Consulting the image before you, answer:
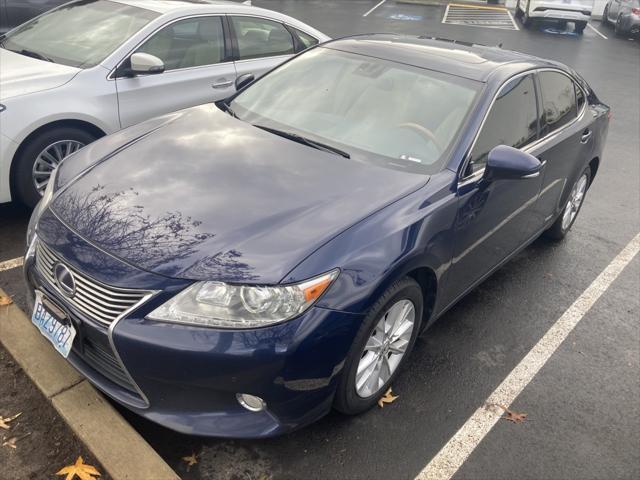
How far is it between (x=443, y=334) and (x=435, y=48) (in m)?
1.83

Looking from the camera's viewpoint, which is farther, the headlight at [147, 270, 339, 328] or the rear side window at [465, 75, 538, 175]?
the rear side window at [465, 75, 538, 175]

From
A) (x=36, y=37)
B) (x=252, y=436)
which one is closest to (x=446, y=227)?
(x=252, y=436)

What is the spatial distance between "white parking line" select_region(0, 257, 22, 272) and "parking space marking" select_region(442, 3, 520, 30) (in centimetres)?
1803

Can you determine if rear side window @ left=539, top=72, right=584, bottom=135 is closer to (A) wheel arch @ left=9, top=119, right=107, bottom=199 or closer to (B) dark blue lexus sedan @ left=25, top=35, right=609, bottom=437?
(B) dark blue lexus sedan @ left=25, top=35, right=609, bottom=437

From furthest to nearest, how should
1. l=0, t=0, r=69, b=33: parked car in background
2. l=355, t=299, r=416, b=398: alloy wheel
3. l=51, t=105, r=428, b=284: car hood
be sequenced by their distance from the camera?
1. l=0, t=0, r=69, b=33: parked car in background
2. l=355, t=299, r=416, b=398: alloy wheel
3. l=51, t=105, r=428, b=284: car hood

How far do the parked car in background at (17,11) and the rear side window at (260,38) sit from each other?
10.6ft

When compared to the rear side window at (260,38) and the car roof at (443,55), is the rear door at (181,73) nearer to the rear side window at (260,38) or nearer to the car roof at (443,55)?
the rear side window at (260,38)

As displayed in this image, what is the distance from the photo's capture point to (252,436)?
91.3 inches

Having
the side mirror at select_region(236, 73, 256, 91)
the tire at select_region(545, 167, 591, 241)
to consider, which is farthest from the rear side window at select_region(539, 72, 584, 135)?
the side mirror at select_region(236, 73, 256, 91)

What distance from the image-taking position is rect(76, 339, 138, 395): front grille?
2374 mm

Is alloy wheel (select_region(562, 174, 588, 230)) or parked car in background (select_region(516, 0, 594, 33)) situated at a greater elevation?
alloy wheel (select_region(562, 174, 588, 230))

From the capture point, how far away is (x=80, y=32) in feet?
15.9

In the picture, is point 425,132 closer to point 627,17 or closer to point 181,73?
point 181,73

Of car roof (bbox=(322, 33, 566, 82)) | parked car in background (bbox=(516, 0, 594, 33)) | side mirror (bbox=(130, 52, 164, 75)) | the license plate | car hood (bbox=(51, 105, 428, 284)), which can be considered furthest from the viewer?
parked car in background (bbox=(516, 0, 594, 33))
